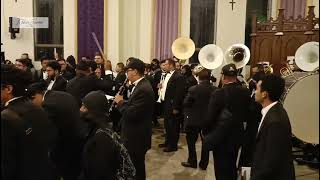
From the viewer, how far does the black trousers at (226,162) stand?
3883 mm

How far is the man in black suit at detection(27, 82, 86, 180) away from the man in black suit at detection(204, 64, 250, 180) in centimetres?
126

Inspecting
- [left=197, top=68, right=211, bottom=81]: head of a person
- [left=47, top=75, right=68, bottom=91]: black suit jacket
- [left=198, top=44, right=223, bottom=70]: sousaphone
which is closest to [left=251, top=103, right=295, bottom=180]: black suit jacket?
[left=197, top=68, right=211, bottom=81]: head of a person

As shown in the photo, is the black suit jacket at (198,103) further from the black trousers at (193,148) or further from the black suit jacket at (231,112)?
the black suit jacket at (231,112)

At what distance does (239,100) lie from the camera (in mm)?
3785

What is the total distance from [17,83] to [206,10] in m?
8.77

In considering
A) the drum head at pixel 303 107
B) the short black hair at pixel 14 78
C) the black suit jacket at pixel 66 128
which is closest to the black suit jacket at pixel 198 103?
the drum head at pixel 303 107

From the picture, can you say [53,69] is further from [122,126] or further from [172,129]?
[172,129]

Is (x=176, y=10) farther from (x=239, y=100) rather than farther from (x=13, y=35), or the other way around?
(x=239, y=100)

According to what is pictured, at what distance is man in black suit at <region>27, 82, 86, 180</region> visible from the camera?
3189 millimetres

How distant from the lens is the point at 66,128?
3277mm

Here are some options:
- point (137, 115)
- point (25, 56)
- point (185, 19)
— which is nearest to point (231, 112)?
point (137, 115)

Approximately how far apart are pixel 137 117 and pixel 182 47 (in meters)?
5.77

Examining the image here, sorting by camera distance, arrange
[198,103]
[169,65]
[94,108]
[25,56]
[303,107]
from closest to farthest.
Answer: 1. [94,108]
2. [303,107]
3. [198,103]
4. [169,65]
5. [25,56]

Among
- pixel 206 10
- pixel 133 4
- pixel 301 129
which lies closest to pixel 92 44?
pixel 133 4
